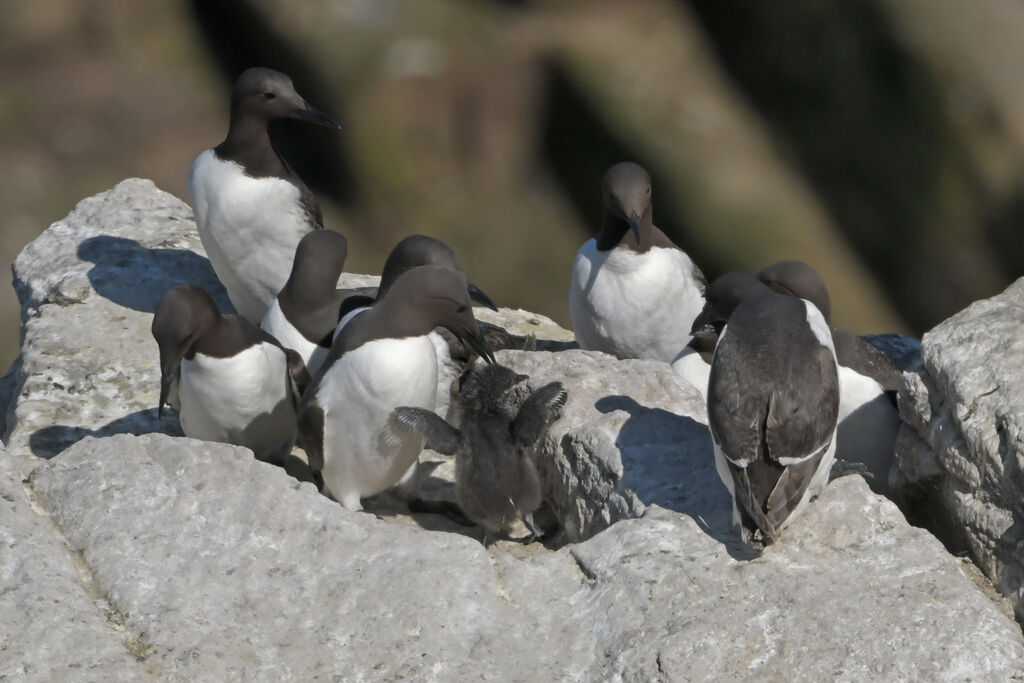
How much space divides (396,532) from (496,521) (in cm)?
96

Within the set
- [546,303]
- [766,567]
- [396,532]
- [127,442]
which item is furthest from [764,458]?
[546,303]

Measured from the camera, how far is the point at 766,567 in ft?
14.7

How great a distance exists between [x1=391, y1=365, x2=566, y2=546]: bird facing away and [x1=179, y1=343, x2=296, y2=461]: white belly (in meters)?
0.85

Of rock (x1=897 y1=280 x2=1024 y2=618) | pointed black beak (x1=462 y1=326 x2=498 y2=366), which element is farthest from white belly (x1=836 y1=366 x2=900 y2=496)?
pointed black beak (x1=462 y1=326 x2=498 y2=366)

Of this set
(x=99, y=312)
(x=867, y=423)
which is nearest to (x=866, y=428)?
(x=867, y=423)

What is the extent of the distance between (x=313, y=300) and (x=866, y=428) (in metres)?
2.51

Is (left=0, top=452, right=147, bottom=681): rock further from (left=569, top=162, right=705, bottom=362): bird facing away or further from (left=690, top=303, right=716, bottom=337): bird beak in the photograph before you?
(left=569, top=162, right=705, bottom=362): bird facing away

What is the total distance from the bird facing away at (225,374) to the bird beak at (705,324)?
5.54 feet

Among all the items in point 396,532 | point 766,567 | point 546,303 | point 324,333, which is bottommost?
point 546,303

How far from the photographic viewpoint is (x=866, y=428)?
6.01 metres

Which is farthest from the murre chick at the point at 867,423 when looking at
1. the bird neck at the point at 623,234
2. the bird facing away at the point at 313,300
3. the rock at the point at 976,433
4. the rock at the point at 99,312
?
the rock at the point at 99,312

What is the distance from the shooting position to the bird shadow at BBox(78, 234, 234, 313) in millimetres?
7742

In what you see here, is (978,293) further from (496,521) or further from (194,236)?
(496,521)

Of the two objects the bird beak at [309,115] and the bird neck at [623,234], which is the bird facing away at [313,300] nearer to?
the bird beak at [309,115]
